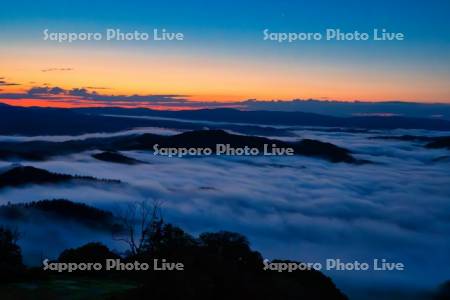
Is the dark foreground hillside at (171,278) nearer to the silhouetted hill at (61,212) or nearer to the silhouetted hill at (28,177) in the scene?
the silhouetted hill at (61,212)

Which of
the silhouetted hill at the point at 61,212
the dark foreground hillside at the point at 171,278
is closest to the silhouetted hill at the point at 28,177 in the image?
the silhouetted hill at the point at 61,212

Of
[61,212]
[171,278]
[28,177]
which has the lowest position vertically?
[61,212]

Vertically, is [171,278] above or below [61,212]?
above

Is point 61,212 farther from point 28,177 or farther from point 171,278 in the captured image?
point 171,278

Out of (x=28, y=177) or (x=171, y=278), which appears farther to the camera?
(x=28, y=177)

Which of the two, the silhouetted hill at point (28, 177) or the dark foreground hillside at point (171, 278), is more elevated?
the silhouetted hill at point (28, 177)

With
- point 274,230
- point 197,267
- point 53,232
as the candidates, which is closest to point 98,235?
point 53,232

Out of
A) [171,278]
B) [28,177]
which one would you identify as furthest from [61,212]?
[171,278]

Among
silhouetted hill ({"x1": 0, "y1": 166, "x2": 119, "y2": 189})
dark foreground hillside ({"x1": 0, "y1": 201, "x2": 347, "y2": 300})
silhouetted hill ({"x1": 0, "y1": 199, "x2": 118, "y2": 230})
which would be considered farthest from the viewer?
silhouetted hill ({"x1": 0, "y1": 166, "x2": 119, "y2": 189})

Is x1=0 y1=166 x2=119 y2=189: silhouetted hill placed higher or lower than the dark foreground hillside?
higher

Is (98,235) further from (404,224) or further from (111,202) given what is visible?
(404,224)

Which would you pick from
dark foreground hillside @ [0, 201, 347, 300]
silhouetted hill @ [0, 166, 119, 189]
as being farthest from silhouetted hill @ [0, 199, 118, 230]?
dark foreground hillside @ [0, 201, 347, 300]

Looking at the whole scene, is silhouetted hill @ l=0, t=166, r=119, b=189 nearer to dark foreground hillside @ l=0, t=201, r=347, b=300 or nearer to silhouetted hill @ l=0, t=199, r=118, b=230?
silhouetted hill @ l=0, t=199, r=118, b=230
